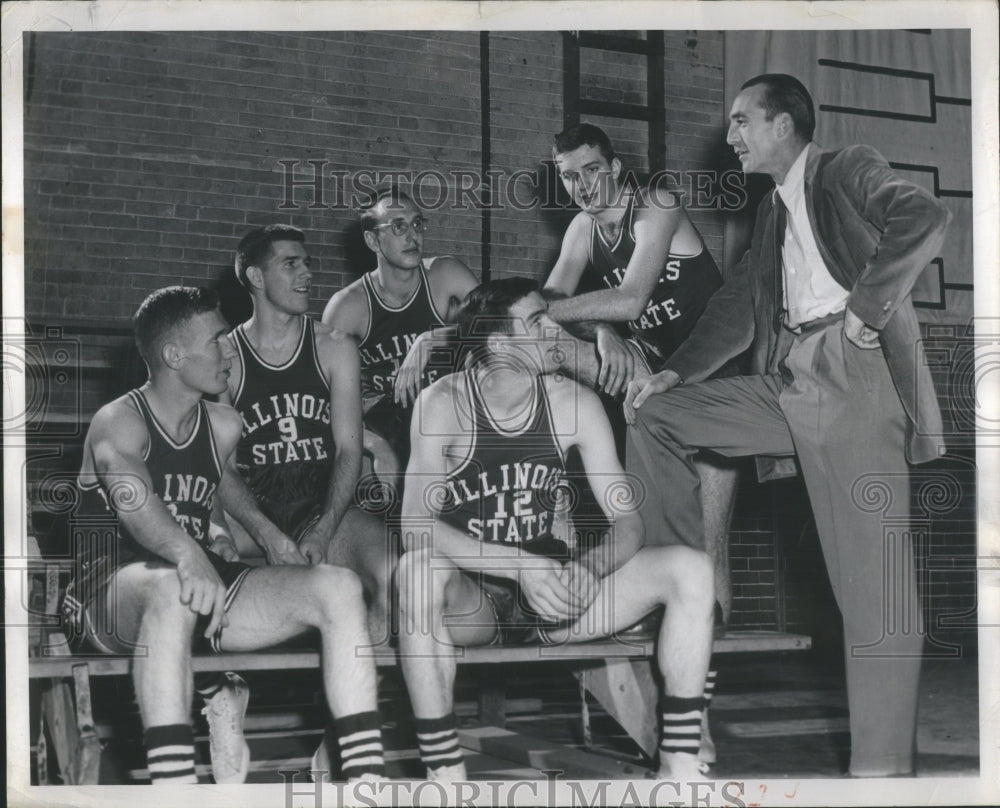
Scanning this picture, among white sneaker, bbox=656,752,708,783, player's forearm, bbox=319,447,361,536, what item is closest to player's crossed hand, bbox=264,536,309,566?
player's forearm, bbox=319,447,361,536

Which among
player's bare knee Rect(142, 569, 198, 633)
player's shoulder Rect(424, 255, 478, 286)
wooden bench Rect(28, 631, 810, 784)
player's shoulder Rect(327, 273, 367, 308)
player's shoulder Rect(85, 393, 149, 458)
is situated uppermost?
player's shoulder Rect(424, 255, 478, 286)

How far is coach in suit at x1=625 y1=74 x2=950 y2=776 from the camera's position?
5445 millimetres

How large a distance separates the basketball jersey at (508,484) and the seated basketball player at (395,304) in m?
0.38

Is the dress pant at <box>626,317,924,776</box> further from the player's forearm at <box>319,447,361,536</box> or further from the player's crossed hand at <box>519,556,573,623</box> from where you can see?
the player's forearm at <box>319,447,361,536</box>

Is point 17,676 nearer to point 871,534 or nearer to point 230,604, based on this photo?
point 230,604

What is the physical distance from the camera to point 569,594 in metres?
5.32

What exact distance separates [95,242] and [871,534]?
11.9ft

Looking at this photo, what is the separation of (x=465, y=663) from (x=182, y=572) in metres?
1.22

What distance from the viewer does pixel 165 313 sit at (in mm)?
5477

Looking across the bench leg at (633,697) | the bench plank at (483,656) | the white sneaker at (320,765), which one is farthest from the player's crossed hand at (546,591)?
the white sneaker at (320,765)

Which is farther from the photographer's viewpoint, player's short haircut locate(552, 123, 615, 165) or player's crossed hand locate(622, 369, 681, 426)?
player's short haircut locate(552, 123, 615, 165)

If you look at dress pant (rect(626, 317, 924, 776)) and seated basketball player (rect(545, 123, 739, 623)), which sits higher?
seated basketball player (rect(545, 123, 739, 623))

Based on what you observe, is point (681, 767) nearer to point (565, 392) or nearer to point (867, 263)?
point (565, 392)

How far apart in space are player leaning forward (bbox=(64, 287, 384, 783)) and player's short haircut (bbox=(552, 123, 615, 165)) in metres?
1.73
